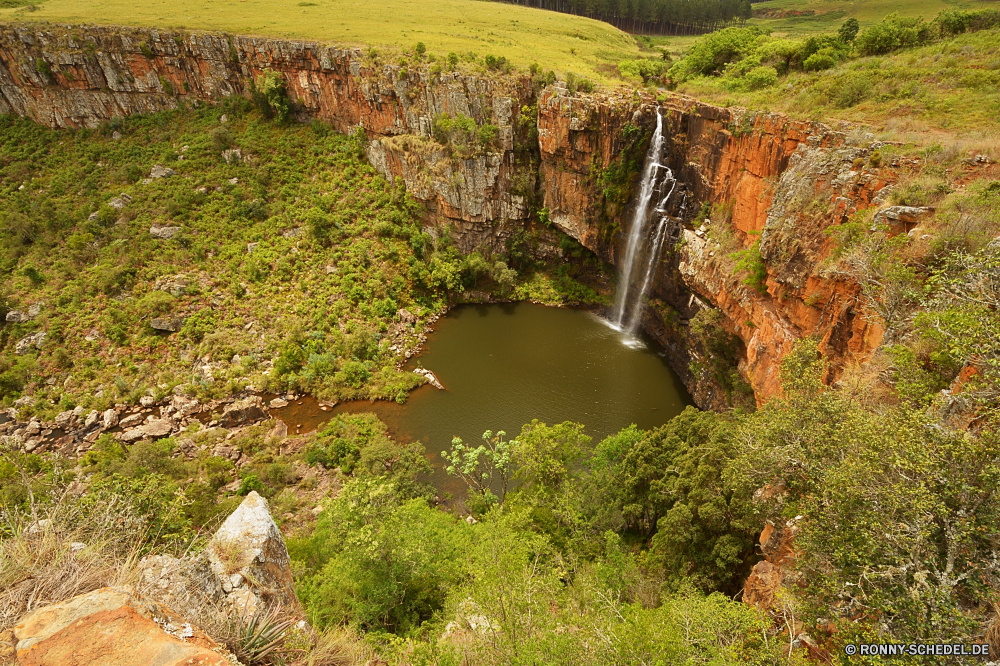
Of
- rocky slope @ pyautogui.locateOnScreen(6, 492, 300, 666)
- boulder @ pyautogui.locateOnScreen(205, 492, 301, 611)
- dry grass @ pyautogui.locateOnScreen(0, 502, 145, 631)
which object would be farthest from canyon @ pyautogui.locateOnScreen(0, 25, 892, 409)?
dry grass @ pyautogui.locateOnScreen(0, 502, 145, 631)

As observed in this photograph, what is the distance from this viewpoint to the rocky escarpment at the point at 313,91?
111 ft

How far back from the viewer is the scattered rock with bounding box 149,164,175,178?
120 ft

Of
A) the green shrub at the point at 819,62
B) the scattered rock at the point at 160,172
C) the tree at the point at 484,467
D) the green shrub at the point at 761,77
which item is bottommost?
the tree at the point at 484,467

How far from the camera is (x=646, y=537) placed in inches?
683

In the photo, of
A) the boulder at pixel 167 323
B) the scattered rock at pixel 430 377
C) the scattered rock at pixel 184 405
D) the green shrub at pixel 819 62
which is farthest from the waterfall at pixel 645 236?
the boulder at pixel 167 323

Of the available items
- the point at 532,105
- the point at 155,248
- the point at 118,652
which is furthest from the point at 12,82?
the point at 118,652

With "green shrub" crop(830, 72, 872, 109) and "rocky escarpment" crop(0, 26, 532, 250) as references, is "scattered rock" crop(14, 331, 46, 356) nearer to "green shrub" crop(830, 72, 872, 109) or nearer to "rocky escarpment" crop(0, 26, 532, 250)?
"rocky escarpment" crop(0, 26, 532, 250)

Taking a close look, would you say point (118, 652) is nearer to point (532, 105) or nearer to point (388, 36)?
point (532, 105)

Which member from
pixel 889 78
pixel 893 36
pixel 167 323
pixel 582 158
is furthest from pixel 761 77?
pixel 167 323

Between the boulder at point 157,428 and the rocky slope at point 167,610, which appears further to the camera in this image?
the boulder at point 157,428

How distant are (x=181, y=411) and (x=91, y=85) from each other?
3529 cm

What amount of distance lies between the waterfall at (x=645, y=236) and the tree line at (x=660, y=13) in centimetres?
5822

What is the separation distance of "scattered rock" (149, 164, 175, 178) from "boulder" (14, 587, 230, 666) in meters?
41.8

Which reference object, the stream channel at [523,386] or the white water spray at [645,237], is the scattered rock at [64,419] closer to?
the stream channel at [523,386]
